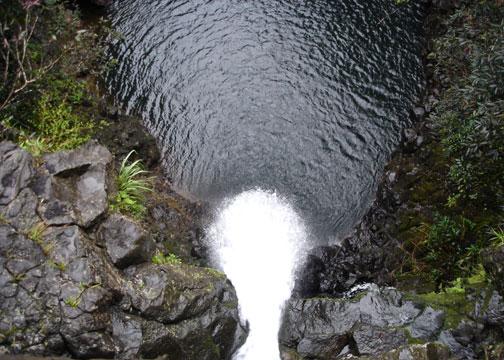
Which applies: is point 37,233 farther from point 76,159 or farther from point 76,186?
point 76,159

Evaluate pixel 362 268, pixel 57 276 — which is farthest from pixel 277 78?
pixel 57 276

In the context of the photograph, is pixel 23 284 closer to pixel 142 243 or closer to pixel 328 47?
pixel 142 243

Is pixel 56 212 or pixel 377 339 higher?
pixel 56 212

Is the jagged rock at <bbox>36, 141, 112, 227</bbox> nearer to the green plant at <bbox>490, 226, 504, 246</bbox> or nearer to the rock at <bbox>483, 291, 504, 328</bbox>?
the rock at <bbox>483, 291, 504, 328</bbox>

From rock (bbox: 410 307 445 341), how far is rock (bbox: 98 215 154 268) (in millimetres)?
5820

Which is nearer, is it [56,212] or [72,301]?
[72,301]

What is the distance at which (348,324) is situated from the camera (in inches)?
415

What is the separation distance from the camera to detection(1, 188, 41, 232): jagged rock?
8984 mm

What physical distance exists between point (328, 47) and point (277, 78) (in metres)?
2.31

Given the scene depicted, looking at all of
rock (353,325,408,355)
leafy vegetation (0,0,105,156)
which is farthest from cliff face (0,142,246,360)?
rock (353,325,408,355)

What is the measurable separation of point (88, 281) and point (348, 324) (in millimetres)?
5495

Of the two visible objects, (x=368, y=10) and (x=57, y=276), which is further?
(x=368, y=10)

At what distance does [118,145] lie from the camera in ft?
46.3

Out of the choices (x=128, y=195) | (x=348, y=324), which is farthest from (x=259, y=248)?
(x=128, y=195)
